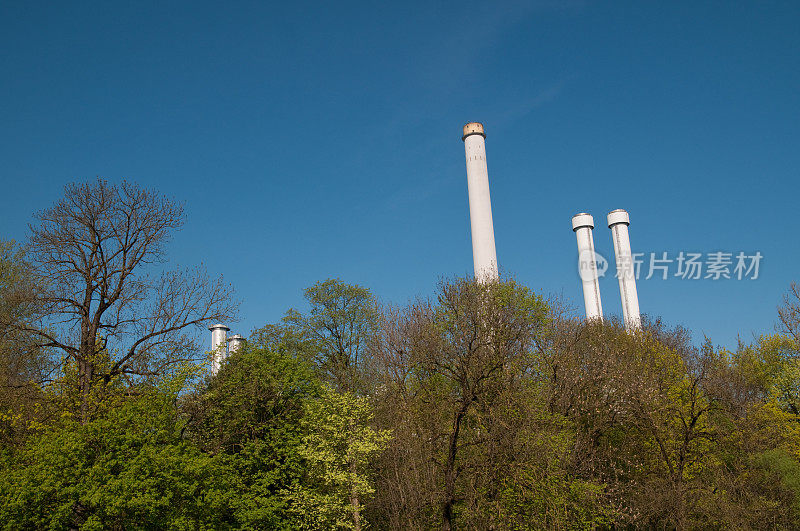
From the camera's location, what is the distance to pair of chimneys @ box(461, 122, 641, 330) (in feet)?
156

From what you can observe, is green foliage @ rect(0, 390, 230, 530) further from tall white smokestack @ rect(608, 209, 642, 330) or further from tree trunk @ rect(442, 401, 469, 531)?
tall white smokestack @ rect(608, 209, 642, 330)

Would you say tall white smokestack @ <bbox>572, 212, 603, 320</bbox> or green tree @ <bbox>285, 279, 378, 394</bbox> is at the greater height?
tall white smokestack @ <bbox>572, 212, 603, 320</bbox>

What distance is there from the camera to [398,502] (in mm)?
26062

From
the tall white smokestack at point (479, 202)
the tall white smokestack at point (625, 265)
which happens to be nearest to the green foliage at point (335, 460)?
the tall white smokestack at point (479, 202)

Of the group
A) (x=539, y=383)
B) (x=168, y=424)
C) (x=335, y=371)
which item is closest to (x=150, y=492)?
(x=168, y=424)

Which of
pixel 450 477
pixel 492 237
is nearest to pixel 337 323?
pixel 492 237

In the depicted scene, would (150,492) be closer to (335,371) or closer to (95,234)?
(95,234)

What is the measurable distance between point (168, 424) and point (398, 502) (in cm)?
994

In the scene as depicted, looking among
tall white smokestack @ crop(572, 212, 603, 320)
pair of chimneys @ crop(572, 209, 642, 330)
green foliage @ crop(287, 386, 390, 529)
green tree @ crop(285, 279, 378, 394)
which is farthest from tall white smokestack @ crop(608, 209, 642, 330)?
green foliage @ crop(287, 386, 390, 529)

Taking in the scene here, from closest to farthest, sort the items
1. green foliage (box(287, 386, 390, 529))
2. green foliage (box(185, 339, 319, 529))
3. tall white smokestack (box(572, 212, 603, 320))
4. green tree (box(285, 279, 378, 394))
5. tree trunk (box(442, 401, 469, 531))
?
tree trunk (box(442, 401, 469, 531)), green foliage (box(287, 386, 390, 529)), green foliage (box(185, 339, 319, 529)), green tree (box(285, 279, 378, 394)), tall white smokestack (box(572, 212, 603, 320))

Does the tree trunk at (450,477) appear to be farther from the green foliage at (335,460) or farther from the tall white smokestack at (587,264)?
the tall white smokestack at (587,264)

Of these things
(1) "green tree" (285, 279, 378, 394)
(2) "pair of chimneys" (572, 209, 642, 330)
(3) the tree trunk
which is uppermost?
(2) "pair of chimneys" (572, 209, 642, 330)

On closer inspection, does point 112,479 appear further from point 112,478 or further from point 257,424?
point 257,424

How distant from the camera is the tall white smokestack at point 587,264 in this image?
59312 mm
